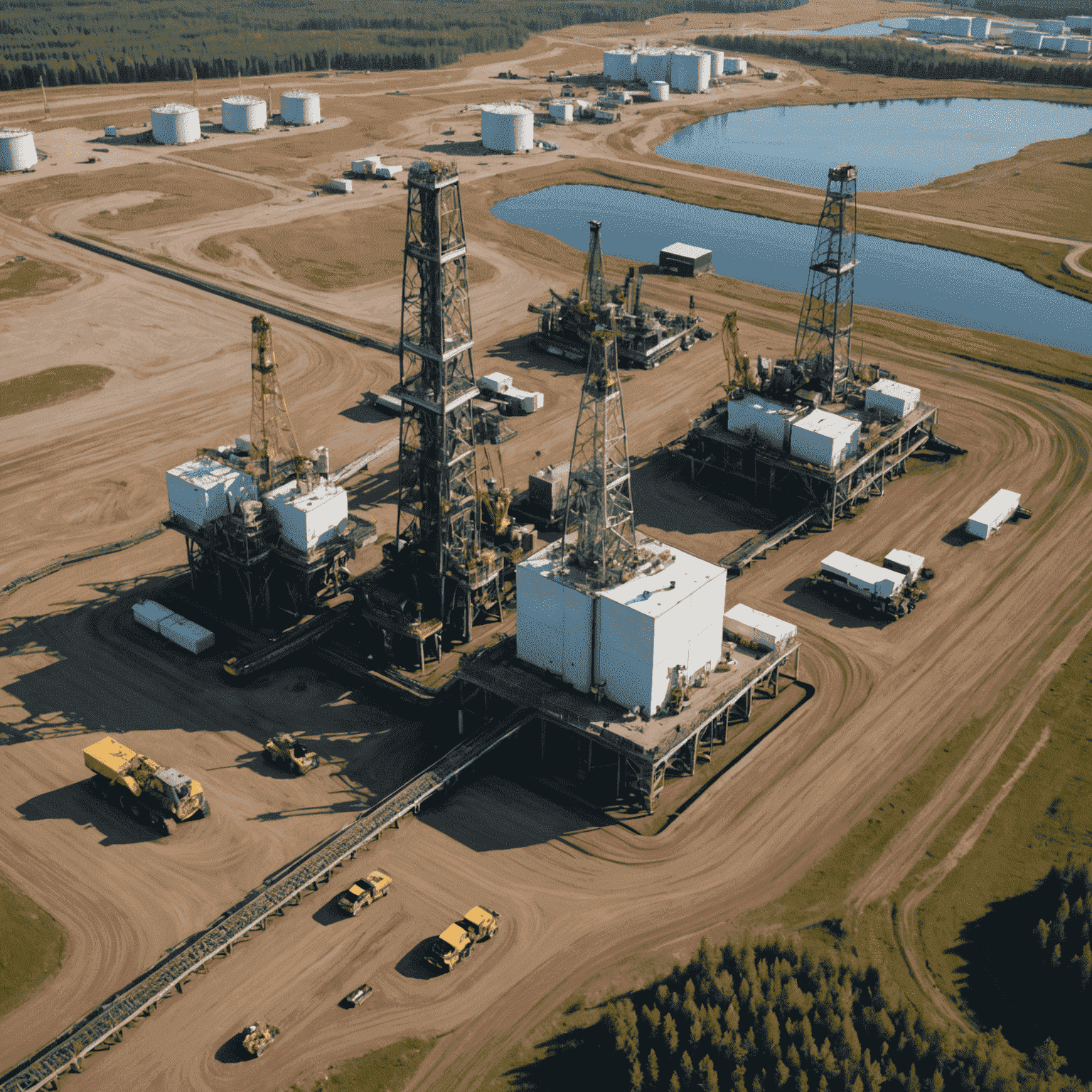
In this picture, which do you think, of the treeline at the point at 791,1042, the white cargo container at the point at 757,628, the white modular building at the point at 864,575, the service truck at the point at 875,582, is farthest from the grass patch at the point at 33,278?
the treeline at the point at 791,1042

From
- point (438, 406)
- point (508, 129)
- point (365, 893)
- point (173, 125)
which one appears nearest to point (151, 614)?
point (438, 406)

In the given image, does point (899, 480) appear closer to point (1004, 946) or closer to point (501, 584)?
point (501, 584)

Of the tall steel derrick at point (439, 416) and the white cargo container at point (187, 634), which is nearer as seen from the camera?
the tall steel derrick at point (439, 416)

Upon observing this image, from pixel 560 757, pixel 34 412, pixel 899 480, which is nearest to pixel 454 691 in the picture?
pixel 560 757

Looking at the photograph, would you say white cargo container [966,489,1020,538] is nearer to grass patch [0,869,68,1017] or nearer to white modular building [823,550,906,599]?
white modular building [823,550,906,599]

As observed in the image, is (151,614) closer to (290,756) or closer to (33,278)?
(290,756)

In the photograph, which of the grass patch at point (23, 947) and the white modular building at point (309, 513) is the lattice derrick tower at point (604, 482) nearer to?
the white modular building at point (309, 513)

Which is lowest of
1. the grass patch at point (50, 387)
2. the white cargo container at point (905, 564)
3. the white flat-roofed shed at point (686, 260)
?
the white cargo container at point (905, 564)
